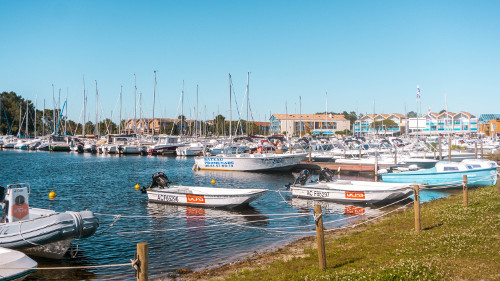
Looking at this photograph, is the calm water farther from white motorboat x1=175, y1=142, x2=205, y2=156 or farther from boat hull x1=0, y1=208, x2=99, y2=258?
white motorboat x1=175, y1=142, x2=205, y2=156

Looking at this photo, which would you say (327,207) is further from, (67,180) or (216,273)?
(67,180)

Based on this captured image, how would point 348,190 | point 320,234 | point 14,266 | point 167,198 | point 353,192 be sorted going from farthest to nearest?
point 167,198 → point 348,190 → point 353,192 → point 14,266 → point 320,234

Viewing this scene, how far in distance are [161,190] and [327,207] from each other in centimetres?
984

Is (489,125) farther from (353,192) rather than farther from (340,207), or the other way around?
(340,207)


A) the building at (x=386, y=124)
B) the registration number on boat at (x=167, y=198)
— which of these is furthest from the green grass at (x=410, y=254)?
the building at (x=386, y=124)

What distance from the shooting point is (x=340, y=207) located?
23.3 meters

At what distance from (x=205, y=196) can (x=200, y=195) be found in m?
0.31

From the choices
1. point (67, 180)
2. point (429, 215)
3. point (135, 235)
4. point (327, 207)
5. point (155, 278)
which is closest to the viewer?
point (155, 278)

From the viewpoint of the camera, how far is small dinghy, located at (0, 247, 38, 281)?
32.5 ft

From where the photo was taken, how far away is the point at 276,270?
35.3ft

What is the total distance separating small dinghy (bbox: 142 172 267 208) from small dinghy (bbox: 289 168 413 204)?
414 centimetres

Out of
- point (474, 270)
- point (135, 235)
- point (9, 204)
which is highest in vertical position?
point (9, 204)

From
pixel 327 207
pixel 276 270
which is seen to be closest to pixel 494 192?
pixel 327 207

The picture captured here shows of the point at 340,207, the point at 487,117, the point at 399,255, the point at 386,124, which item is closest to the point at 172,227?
the point at 340,207
